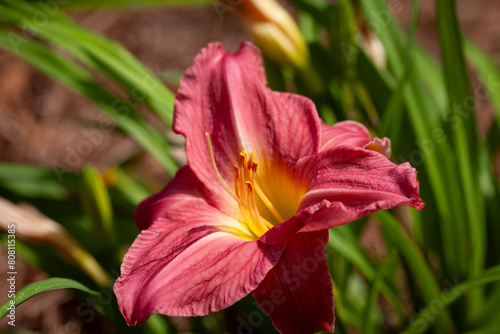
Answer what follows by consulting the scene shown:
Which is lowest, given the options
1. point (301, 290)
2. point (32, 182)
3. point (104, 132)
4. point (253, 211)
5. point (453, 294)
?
point (453, 294)

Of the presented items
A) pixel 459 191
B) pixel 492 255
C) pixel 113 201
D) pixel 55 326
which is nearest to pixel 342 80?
pixel 459 191

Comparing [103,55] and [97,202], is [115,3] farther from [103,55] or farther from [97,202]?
[97,202]

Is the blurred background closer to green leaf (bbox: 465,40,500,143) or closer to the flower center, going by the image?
green leaf (bbox: 465,40,500,143)

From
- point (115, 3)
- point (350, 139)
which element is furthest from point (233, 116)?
point (115, 3)

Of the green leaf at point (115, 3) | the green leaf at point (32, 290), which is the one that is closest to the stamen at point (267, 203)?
the green leaf at point (32, 290)

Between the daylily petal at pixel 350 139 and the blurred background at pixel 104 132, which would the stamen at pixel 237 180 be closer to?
the daylily petal at pixel 350 139
